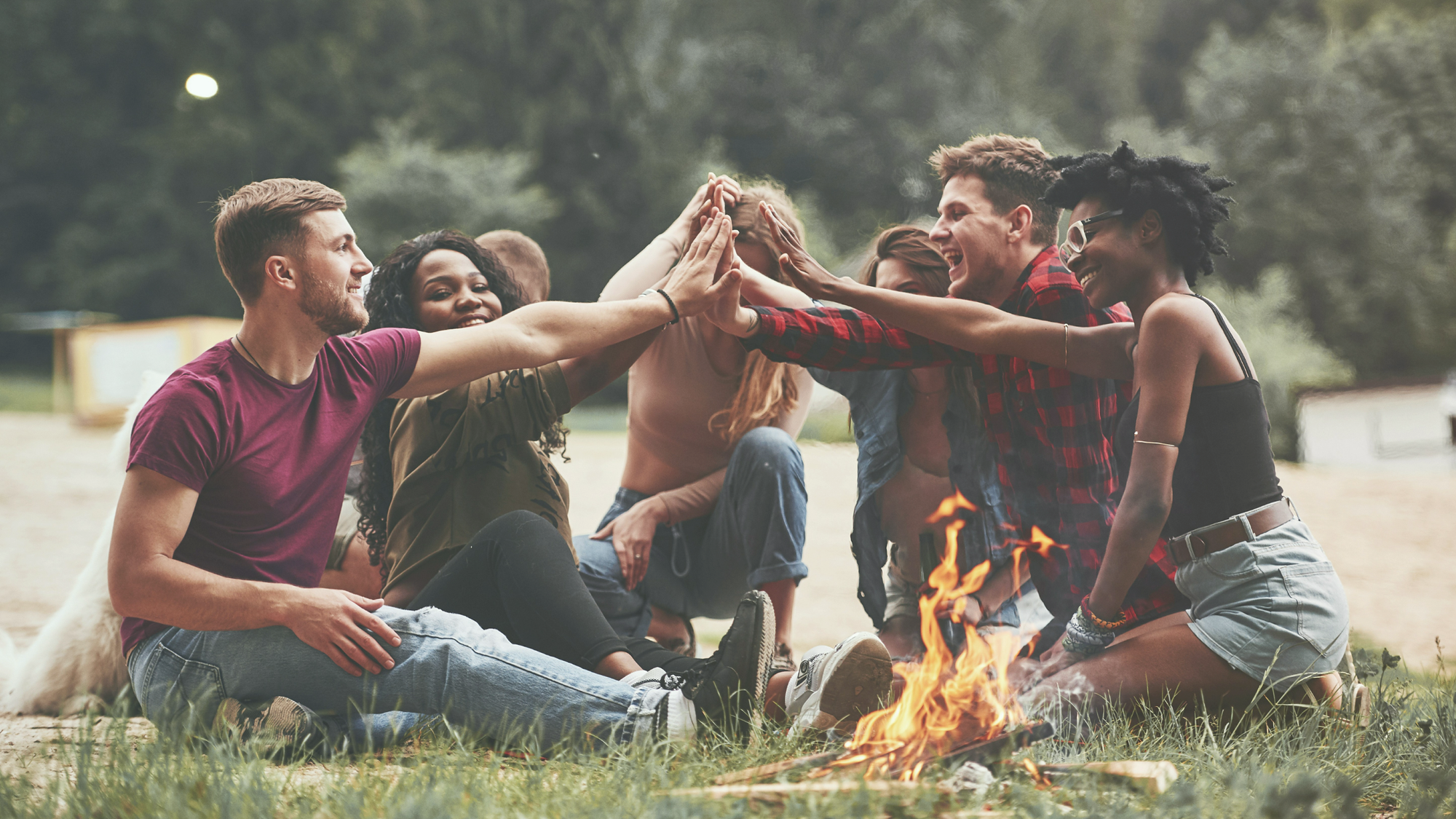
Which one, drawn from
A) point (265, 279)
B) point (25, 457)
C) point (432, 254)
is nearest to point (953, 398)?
point (432, 254)

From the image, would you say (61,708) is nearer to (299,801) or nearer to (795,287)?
(299,801)

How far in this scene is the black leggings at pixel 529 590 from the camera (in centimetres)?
299

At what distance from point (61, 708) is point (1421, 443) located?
22.4 meters

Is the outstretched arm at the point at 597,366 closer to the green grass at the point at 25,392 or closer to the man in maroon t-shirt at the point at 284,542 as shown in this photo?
the man in maroon t-shirt at the point at 284,542

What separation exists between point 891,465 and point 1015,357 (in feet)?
2.01

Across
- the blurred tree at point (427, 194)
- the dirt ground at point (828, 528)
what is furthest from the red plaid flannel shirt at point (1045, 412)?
the blurred tree at point (427, 194)

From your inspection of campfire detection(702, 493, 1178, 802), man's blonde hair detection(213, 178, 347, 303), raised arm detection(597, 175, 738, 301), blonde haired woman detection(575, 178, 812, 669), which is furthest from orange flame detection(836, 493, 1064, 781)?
man's blonde hair detection(213, 178, 347, 303)

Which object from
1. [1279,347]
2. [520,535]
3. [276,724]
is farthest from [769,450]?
[1279,347]

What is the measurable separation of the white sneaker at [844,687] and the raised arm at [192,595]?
3.51 feet

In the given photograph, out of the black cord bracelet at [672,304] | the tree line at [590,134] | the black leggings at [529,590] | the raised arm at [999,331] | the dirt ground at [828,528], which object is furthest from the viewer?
the tree line at [590,134]

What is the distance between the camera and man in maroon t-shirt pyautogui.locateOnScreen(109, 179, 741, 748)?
8.43ft

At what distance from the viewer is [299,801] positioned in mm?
2180

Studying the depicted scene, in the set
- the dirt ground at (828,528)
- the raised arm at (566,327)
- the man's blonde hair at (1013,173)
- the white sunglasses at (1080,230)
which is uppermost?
the man's blonde hair at (1013,173)

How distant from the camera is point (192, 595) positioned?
8.32 feet
